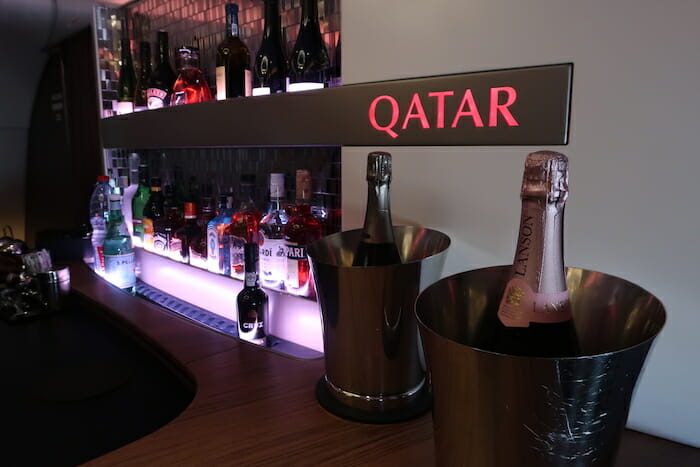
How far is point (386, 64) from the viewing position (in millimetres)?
827

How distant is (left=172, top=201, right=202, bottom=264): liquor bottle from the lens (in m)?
1.35

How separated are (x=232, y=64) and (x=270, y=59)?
6.2 inches

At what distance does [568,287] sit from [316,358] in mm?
488

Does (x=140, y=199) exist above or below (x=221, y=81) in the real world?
below

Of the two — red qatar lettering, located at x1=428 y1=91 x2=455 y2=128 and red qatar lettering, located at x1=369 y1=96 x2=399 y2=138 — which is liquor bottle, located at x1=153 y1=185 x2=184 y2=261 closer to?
red qatar lettering, located at x1=369 y1=96 x2=399 y2=138

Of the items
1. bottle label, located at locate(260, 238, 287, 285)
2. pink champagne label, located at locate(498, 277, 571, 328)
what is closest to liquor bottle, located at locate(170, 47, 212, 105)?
bottle label, located at locate(260, 238, 287, 285)

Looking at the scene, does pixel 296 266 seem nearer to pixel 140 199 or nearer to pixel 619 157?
pixel 619 157

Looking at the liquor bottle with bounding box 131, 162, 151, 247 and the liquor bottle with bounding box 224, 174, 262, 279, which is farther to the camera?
the liquor bottle with bounding box 131, 162, 151, 247

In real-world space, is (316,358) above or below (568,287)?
below

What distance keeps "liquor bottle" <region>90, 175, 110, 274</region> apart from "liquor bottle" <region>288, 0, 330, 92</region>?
1003 mm

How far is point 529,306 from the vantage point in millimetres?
515

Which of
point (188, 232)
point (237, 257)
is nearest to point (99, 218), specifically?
point (188, 232)

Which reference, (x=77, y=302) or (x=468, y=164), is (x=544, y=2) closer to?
(x=468, y=164)

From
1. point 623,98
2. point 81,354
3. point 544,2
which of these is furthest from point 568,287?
point 81,354
